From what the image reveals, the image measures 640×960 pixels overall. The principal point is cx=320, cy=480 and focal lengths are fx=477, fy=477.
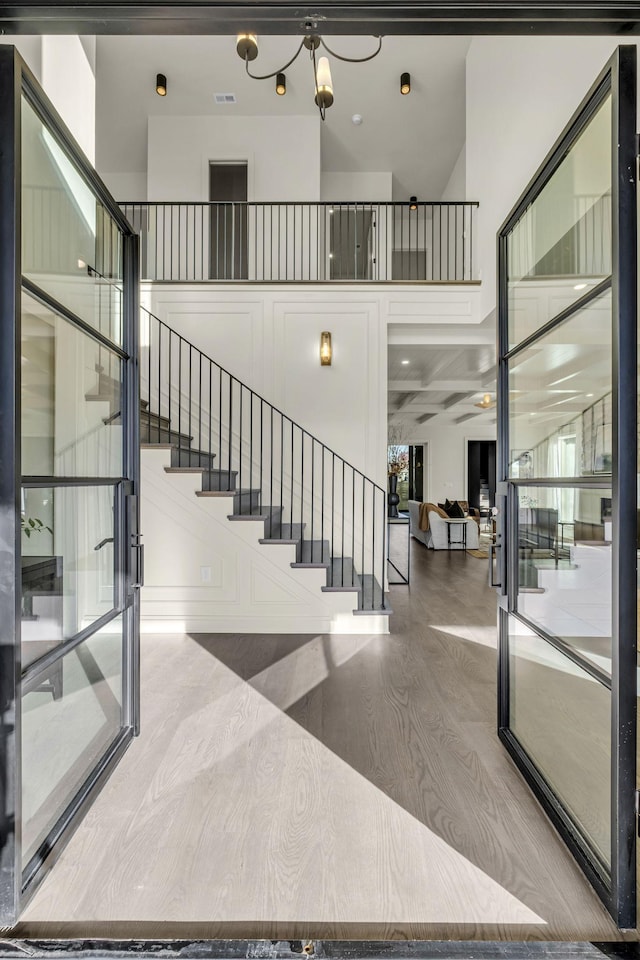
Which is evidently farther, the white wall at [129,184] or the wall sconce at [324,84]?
the white wall at [129,184]

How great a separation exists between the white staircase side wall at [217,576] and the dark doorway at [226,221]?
10.7ft

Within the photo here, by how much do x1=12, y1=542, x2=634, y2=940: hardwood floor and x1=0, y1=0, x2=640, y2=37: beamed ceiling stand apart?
2483 millimetres

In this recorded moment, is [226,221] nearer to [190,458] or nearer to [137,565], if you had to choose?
[190,458]

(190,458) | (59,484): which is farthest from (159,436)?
(59,484)

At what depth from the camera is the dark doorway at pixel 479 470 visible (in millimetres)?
12453

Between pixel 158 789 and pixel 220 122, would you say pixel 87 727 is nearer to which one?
pixel 158 789

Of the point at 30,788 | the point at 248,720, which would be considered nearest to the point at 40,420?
the point at 30,788

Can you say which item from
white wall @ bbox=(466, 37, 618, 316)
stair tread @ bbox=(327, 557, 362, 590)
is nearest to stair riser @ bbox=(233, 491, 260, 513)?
stair tread @ bbox=(327, 557, 362, 590)

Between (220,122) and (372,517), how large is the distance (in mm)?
5290

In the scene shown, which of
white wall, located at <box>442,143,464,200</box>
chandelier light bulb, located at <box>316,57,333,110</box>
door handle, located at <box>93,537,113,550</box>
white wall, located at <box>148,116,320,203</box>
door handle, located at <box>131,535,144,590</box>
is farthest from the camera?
white wall, located at <box>442,143,464,200</box>

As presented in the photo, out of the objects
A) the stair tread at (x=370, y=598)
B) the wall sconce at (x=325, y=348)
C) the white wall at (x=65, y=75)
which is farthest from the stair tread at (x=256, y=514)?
the white wall at (x=65, y=75)

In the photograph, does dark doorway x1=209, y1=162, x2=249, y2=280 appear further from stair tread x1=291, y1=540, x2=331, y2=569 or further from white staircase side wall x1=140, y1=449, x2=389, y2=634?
stair tread x1=291, y1=540, x2=331, y2=569

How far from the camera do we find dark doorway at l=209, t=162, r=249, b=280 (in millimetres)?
6117

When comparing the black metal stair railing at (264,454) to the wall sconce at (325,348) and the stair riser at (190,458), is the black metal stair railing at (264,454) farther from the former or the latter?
the wall sconce at (325,348)
